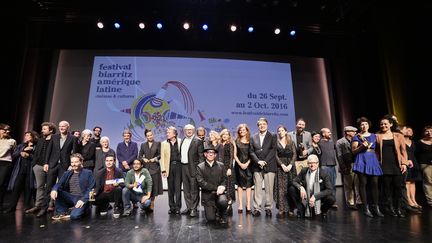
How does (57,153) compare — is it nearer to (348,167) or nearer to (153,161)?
(153,161)

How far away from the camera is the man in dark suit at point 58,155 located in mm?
3834

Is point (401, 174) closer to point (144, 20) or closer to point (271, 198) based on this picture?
point (271, 198)

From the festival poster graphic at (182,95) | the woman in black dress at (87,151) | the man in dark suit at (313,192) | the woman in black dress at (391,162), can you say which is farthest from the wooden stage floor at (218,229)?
the festival poster graphic at (182,95)

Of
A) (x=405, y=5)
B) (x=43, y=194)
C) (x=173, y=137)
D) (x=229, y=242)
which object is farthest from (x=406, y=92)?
(x=43, y=194)

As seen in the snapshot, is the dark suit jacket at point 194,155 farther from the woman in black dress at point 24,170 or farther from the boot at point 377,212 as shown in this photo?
the woman in black dress at point 24,170

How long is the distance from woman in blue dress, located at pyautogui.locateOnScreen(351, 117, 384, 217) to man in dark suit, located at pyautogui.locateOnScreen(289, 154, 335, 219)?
0.53 meters

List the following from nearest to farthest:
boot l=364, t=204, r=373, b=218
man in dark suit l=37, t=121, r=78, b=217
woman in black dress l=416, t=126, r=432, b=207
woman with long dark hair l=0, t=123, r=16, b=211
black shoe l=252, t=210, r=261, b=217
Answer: boot l=364, t=204, r=373, b=218, black shoe l=252, t=210, r=261, b=217, man in dark suit l=37, t=121, r=78, b=217, woman with long dark hair l=0, t=123, r=16, b=211, woman in black dress l=416, t=126, r=432, b=207

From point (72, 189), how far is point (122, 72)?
3.71m

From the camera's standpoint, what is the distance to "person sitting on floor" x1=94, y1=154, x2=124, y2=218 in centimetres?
376

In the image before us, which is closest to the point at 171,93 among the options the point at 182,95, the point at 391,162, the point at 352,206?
the point at 182,95

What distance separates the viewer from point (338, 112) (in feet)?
22.9

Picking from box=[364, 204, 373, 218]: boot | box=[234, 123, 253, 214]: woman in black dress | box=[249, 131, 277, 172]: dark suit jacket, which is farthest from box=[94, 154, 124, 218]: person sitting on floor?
box=[364, 204, 373, 218]: boot

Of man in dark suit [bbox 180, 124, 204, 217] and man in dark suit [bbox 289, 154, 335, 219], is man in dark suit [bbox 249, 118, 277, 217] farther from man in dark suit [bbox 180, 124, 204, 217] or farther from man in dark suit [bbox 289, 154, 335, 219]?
man in dark suit [bbox 180, 124, 204, 217]

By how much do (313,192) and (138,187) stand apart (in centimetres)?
243
